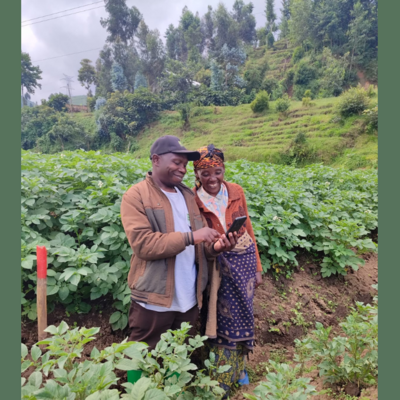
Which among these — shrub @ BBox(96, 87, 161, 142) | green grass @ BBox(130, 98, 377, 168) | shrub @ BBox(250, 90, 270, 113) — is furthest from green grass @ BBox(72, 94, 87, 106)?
shrub @ BBox(250, 90, 270, 113)

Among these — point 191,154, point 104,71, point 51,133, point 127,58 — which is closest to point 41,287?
point 191,154

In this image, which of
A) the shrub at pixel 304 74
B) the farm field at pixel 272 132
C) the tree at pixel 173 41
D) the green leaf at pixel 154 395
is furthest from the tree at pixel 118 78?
the green leaf at pixel 154 395

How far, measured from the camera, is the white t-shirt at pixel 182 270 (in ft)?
5.33

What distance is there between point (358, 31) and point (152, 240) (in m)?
37.7

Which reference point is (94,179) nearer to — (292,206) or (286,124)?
(292,206)

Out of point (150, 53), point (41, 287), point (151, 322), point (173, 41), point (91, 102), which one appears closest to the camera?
point (151, 322)

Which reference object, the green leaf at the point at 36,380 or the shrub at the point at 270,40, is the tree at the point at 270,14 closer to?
the shrub at the point at 270,40

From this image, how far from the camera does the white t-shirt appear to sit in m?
1.62

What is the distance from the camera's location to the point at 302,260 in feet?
12.0

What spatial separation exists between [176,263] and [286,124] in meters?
24.5

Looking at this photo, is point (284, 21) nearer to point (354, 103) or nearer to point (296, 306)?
point (354, 103)

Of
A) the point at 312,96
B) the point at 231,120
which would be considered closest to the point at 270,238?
the point at 231,120

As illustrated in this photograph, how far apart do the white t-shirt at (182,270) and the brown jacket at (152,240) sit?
0.05 metres

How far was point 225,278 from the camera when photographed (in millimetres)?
1889
